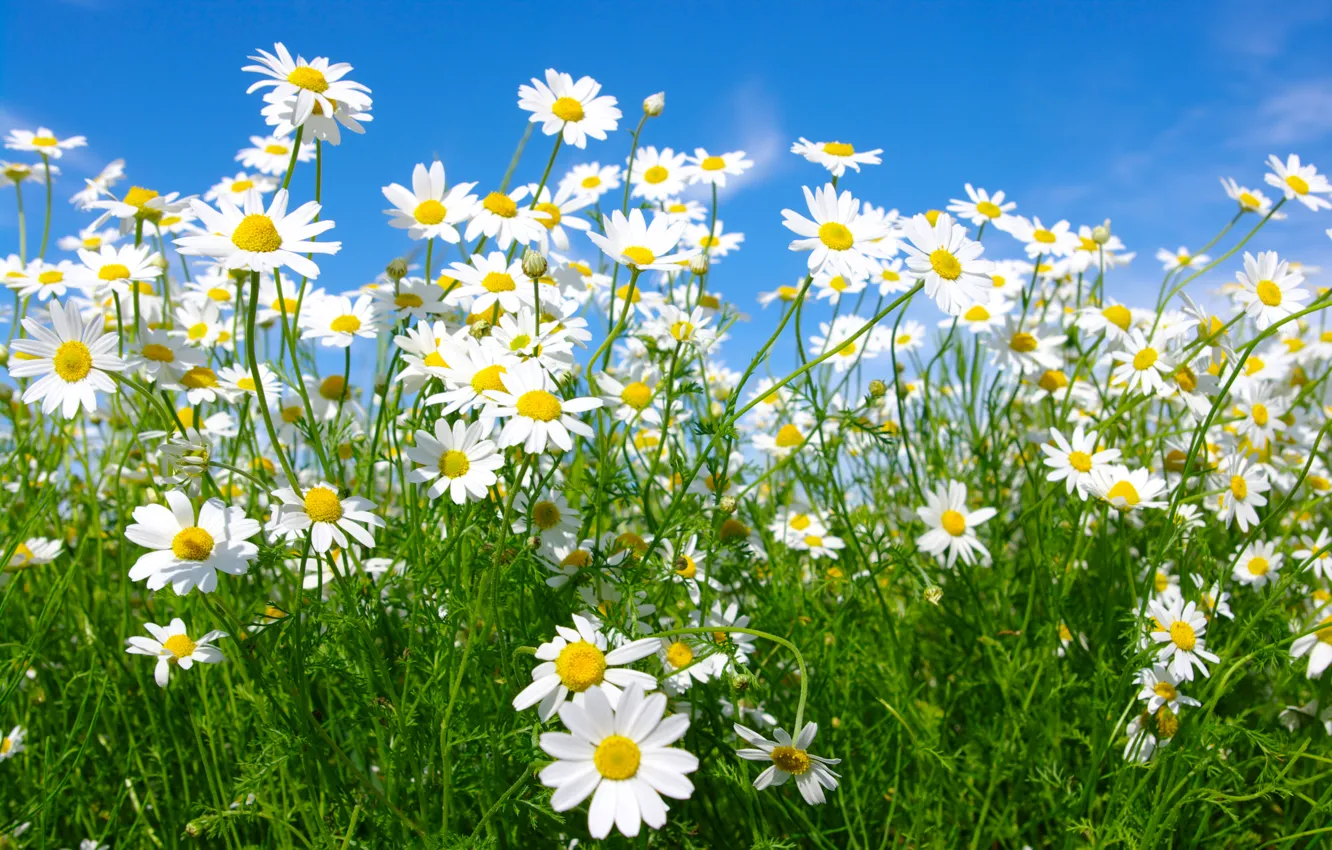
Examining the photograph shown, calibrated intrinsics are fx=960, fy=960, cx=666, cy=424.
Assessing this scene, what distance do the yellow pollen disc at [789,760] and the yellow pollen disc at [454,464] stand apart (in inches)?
Answer: 26.1

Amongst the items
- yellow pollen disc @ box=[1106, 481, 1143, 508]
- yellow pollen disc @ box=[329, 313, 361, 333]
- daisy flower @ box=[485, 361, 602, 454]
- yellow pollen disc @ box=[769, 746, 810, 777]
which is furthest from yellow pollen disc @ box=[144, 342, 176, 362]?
yellow pollen disc @ box=[1106, 481, 1143, 508]

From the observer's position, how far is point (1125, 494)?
2.20 m

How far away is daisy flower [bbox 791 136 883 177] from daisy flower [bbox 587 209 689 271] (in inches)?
21.7

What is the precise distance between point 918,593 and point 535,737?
1121 millimetres

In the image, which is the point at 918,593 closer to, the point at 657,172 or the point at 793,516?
the point at 793,516

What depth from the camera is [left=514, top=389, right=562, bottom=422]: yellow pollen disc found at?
151cm

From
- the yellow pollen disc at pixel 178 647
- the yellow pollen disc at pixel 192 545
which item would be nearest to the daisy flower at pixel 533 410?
the yellow pollen disc at pixel 192 545

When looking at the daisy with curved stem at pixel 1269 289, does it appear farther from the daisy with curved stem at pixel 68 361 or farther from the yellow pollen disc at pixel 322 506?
the daisy with curved stem at pixel 68 361

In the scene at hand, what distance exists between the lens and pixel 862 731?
221 centimetres

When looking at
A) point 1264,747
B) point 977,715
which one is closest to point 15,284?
point 977,715

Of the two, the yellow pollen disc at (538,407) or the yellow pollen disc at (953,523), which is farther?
the yellow pollen disc at (953,523)

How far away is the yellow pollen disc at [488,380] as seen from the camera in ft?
5.24

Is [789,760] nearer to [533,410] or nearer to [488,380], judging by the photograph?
[533,410]

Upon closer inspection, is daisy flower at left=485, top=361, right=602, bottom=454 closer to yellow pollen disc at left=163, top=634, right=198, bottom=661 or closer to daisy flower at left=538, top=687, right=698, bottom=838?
daisy flower at left=538, top=687, right=698, bottom=838
